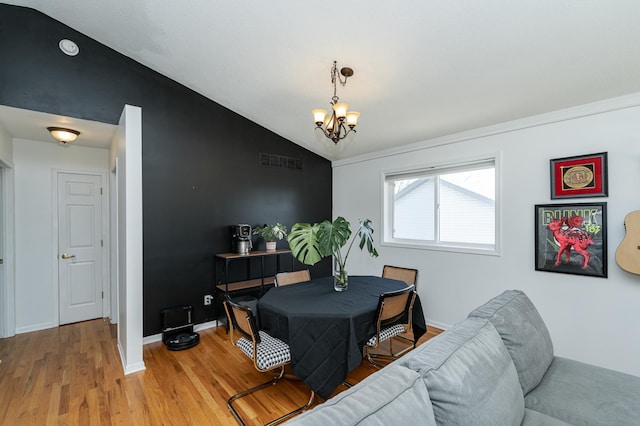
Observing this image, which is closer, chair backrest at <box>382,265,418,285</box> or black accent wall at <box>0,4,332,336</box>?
black accent wall at <box>0,4,332,336</box>

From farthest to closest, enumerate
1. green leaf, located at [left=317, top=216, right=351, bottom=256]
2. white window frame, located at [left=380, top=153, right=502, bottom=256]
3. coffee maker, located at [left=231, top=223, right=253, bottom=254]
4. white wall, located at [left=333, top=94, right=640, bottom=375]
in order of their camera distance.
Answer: coffee maker, located at [left=231, top=223, right=253, bottom=254], white window frame, located at [left=380, top=153, right=502, bottom=256], green leaf, located at [left=317, top=216, right=351, bottom=256], white wall, located at [left=333, top=94, right=640, bottom=375]

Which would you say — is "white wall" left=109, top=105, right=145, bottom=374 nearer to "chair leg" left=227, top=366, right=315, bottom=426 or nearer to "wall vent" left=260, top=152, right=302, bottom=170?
"chair leg" left=227, top=366, right=315, bottom=426

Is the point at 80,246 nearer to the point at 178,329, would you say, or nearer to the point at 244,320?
the point at 178,329

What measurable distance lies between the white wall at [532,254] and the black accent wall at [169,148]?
2.25 m

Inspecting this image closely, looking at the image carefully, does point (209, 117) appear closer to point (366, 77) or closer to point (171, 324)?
point (366, 77)

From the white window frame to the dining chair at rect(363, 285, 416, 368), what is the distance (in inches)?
51.5

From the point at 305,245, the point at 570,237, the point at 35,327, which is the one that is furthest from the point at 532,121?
the point at 35,327

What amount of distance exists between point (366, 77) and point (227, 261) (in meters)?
2.74

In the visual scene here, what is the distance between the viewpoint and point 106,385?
252 centimetres

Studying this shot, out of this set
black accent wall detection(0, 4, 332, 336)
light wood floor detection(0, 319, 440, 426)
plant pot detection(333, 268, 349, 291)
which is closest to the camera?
light wood floor detection(0, 319, 440, 426)

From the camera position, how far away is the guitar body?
2371 mm

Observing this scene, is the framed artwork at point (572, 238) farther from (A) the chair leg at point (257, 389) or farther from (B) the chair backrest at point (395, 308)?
(A) the chair leg at point (257, 389)

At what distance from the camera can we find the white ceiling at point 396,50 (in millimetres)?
2045

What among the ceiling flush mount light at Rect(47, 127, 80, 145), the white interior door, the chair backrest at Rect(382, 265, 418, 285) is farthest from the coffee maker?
the ceiling flush mount light at Rect(47, 127, 80, 145)
